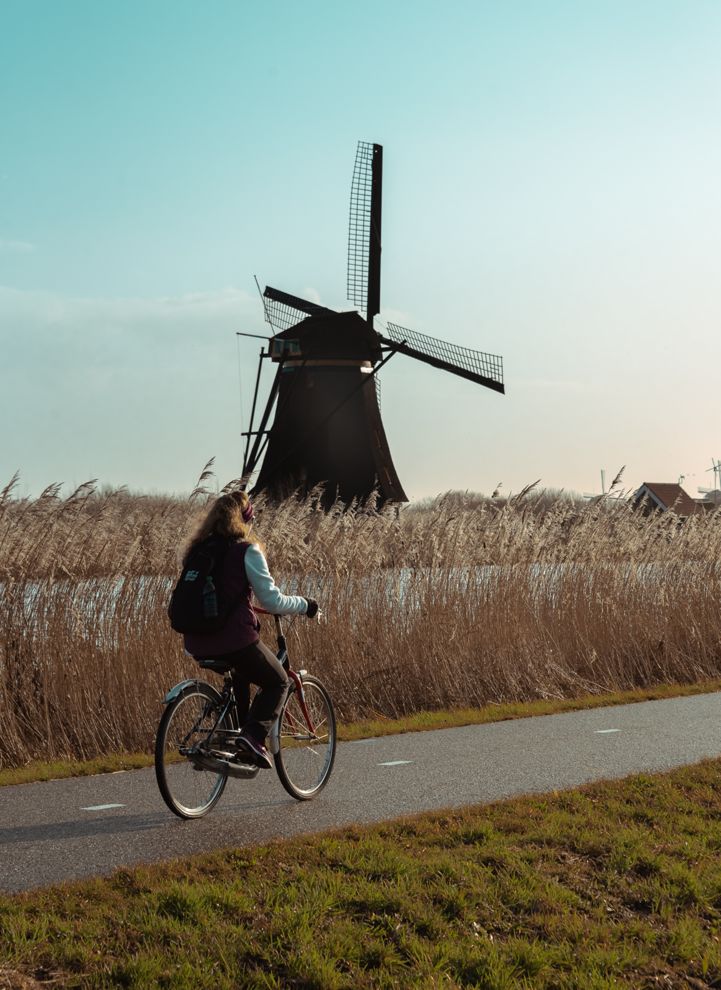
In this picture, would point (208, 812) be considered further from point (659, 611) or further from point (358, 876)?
point (659, 611)

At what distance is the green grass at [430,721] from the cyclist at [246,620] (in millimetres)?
2211

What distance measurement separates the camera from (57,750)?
9.21m

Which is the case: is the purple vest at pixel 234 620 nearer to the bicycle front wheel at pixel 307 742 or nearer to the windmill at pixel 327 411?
the bicycle front wheel at pixel 307 742

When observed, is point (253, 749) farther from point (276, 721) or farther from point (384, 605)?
point (384, 605)

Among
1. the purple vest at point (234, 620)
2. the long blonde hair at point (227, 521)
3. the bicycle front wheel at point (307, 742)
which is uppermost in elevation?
the long blonde hair at point (227, 521)

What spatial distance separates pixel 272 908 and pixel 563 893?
1.32 metres

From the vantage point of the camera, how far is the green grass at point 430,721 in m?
8.57

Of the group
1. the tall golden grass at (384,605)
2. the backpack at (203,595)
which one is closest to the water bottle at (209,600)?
the backpack at (203,595)

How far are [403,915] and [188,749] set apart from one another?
199 centimetres

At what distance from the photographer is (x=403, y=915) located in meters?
5.07

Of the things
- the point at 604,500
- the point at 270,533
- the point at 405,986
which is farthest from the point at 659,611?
the point at 405,986

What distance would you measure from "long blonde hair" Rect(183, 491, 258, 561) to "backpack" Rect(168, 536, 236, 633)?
0.06m

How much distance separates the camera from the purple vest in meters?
6.71

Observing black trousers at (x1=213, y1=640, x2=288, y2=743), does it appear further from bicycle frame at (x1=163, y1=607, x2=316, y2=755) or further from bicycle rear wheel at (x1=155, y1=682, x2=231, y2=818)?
bicycle rear wheel at (x1=155, y1=682, x2=231, y2=818)
